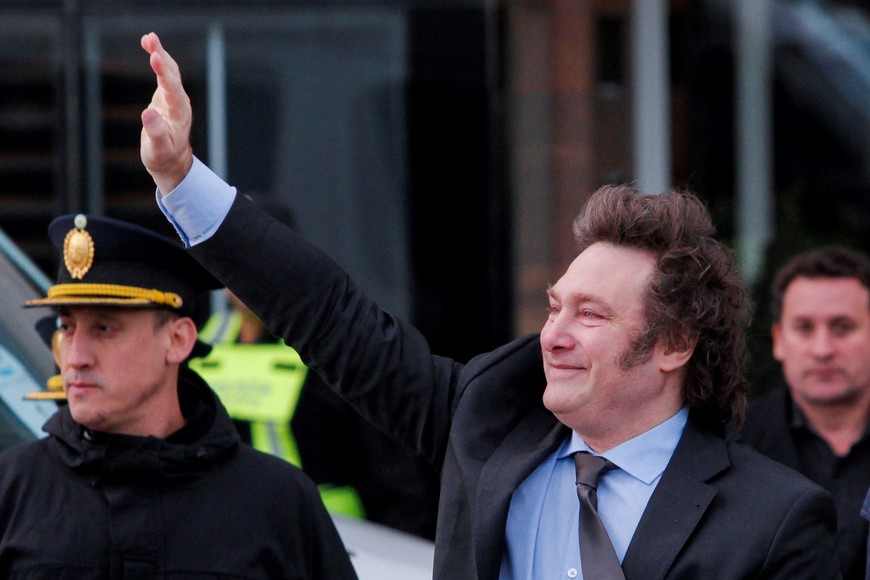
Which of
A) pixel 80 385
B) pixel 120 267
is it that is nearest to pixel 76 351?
pixel 80 385

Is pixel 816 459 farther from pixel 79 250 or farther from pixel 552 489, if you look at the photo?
pixel 79 250

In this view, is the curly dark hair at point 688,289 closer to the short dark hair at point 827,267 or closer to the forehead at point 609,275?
the forehead at point 609,275

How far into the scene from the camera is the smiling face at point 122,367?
3.03 m

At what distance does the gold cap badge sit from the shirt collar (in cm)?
116

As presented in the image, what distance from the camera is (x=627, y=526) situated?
2549 millimetres

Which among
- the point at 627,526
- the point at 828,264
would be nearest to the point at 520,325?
the point at 828,264

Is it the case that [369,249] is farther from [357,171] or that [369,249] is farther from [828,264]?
[828,264]

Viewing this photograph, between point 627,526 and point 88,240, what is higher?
point 88,240

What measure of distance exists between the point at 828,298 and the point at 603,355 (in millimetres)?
2109

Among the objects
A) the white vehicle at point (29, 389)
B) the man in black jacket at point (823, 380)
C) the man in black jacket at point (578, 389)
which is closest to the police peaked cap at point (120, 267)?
the white vehicle at point (29, 389)

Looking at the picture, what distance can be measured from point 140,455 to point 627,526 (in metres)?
1.03

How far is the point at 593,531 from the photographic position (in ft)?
8.26

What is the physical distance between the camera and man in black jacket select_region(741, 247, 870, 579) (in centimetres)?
410

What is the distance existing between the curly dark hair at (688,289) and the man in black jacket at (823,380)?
1.24 m
